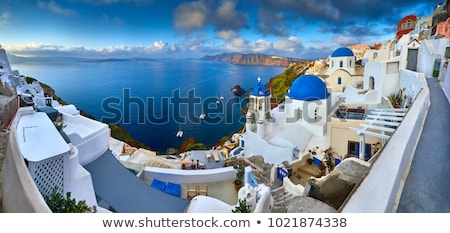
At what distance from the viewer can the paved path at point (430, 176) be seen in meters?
1.36

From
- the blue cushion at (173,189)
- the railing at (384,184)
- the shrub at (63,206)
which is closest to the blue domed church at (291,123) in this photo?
the blue cushion at (173,189)

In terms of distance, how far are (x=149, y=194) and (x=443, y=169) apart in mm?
2876

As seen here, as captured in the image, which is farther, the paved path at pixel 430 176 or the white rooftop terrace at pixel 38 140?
the white rooftop terrace at pixel 38 140

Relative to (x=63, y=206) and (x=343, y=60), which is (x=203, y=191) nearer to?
(x=63, y=206)

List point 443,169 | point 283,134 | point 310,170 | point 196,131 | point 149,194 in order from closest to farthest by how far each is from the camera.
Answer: point 443,169 → point 149,194 → point 310,170 → point 283,134 → point 196,131

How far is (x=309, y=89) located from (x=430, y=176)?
472cm

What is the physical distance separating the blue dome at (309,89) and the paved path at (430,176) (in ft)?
11.8

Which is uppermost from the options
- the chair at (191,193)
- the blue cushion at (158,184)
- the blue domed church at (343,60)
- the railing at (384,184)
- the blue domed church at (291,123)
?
the blue domed church at (343,60)

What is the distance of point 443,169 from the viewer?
5.50ft

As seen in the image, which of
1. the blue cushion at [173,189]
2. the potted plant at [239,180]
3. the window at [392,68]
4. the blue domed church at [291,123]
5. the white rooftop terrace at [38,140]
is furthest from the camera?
the window at [392,68]

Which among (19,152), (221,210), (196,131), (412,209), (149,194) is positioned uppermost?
(19,152)

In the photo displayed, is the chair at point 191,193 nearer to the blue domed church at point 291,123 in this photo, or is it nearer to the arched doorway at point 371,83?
the blue domed church at point 291,123
